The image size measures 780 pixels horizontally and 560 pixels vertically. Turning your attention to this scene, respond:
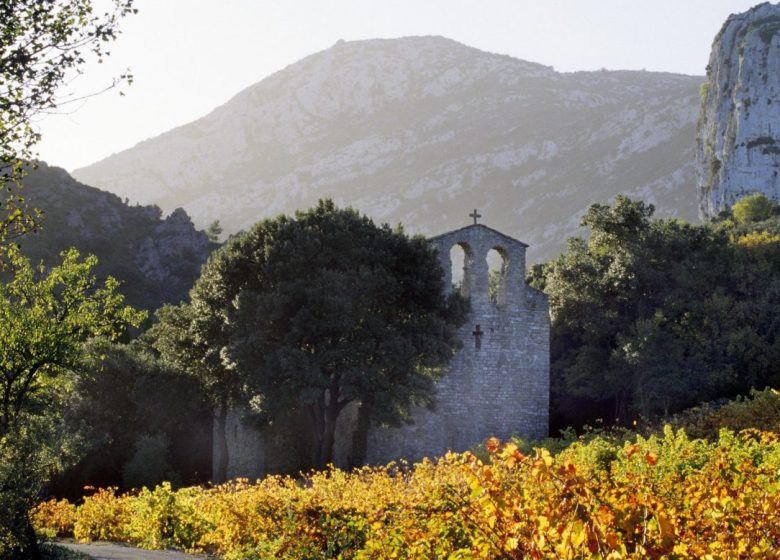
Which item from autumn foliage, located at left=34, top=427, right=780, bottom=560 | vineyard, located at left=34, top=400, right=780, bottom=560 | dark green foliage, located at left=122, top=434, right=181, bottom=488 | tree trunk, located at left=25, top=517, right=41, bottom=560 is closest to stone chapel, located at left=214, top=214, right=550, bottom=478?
dark green foliage, located at left=122, top=434, right=181, bottom=488

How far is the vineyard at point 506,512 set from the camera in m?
6.68

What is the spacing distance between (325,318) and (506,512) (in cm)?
2160

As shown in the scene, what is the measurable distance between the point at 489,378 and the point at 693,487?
Result: 23456 mm

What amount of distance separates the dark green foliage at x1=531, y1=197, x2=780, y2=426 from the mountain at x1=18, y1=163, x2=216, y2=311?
3486 centimetres

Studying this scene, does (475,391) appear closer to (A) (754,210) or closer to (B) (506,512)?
(B) (506,512)

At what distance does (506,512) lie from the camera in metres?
7.18

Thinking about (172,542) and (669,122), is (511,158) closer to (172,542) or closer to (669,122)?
(669,122)

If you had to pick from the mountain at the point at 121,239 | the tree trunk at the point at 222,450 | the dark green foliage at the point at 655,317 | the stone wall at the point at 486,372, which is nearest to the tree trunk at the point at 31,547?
the tree trunk at the point at 222,450

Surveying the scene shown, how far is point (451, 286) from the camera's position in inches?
1307

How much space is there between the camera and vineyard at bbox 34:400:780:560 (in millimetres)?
6680

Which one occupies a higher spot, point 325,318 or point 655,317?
point 325,318

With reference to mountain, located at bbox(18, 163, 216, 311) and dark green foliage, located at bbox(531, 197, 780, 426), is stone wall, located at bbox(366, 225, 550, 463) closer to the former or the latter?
dark green foliage, located at bbox(531, 197, 780, 426)

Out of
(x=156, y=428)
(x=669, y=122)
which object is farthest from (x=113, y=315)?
(x=669, y=122)

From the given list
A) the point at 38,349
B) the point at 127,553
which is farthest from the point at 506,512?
the point at 38,349
